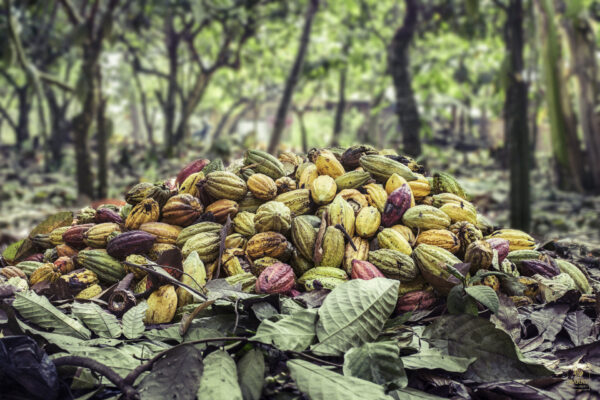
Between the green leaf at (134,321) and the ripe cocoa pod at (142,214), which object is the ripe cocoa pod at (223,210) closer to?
the ripe cocoa pod at (142,214)

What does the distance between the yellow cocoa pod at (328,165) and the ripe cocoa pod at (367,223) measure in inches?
11.8

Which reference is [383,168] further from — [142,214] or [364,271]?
[142,214]

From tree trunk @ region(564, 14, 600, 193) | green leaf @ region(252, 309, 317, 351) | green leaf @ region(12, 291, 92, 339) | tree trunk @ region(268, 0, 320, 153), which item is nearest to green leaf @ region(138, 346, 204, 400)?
green leaf @ region(252, 309, 317, 351)

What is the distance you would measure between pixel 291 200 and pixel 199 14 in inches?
250

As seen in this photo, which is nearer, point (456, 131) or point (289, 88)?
point (289, 88)

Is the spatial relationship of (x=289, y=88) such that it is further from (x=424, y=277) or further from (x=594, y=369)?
(x=594, y=369)

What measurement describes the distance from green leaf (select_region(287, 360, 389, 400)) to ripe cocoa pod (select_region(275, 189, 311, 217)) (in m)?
0.82

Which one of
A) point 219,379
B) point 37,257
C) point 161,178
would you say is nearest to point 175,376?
point 219,379

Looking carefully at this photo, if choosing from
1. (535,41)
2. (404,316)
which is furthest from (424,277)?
(535,41)

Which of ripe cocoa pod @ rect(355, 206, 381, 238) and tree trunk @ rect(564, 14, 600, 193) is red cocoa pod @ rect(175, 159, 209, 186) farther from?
tree trunk @ rect(564, 14, 600, 193)

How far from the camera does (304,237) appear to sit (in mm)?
1688

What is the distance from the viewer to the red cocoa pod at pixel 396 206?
1.80 metres

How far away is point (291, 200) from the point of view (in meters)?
1.85

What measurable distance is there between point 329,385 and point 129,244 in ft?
3.05
